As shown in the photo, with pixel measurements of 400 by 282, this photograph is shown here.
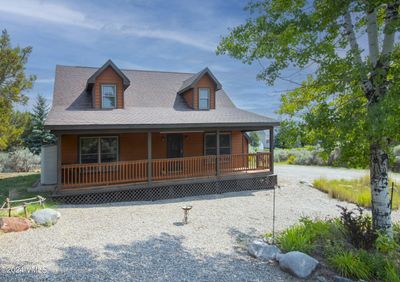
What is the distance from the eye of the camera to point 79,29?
A: 1398 cm

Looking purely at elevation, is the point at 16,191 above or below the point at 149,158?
below

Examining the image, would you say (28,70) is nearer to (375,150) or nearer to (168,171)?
(168,171)

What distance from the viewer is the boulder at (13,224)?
21.9 ft

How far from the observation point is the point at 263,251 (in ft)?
18.6

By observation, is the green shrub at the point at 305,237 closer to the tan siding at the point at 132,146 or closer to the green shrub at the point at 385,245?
the green shrub at the point at 385,245

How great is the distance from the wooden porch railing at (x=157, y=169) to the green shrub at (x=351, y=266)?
803 cm

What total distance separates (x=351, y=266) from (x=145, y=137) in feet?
35.2

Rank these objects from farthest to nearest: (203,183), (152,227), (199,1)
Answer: (203,183) → (199,1) → (152,227)

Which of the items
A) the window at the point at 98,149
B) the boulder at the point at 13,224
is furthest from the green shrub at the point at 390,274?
the window at the point at 98,149

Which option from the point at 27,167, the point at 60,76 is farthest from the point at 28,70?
the point at 27,167

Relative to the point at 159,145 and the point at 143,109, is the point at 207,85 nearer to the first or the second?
the point at 143,109

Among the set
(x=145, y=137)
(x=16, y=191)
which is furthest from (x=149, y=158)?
(x=16, y=191)

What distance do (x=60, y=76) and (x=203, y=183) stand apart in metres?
9.55

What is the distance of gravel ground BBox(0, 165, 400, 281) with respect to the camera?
475cm
